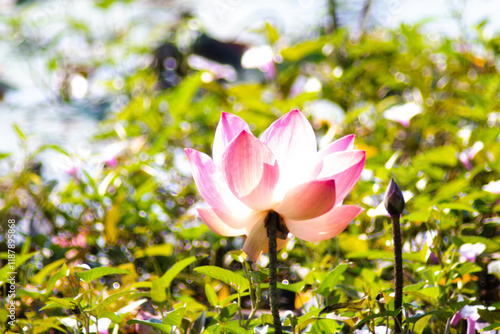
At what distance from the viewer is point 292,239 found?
0.89 m

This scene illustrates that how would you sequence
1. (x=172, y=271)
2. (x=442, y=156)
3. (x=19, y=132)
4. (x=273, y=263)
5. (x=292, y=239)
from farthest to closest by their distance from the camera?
(x=19, y=132)
(x=442, y=156)
(x=292, y=239)
(x=172, y=271)
(x=273, y=263)

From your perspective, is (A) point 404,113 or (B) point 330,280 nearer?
(B) point 330,280

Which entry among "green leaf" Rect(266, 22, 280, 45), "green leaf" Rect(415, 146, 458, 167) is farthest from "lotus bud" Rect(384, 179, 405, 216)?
"green leaf" Rect(266, 22, 280, 45)

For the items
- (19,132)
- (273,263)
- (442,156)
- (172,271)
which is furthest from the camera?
(19,132)

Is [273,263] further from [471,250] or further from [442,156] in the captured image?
[442,156]

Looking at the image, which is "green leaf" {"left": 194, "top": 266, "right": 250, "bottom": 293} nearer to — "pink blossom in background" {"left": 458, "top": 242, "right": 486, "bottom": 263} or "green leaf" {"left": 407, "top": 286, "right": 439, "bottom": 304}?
"green leaf" {"left": 407, "top": 286, "right": 439, "bottom": 304}

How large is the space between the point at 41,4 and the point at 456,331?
196 centimetres

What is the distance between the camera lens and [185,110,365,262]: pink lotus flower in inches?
20.1

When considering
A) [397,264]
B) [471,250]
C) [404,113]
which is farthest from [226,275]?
[404,113]

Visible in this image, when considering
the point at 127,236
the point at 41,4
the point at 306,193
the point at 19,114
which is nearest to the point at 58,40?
the point at 41,4

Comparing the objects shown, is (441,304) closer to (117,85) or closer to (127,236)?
(127,236)

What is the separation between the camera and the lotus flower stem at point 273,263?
0.49m

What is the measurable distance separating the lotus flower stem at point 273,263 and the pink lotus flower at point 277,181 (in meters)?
0.01

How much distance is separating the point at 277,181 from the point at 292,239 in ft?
1.26
